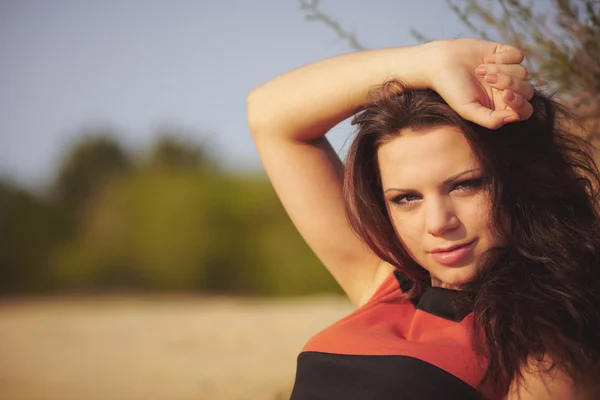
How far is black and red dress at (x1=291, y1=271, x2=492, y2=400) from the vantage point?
1659 mm

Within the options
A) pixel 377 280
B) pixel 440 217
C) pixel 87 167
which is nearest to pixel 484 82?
pixel 440 217

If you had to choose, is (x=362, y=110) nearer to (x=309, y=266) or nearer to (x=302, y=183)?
(x=302, y=183)

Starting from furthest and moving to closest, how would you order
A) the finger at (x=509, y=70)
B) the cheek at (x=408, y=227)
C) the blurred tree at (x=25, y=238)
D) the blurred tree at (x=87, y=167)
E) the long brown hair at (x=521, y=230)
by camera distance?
the blurred tree at (x=87, y=167), the blurred tree at (x=25, y=238), the cheek at (x=408, y=227), the finger at (x=509, y=70), the long brown hair at (x=521, y=230)

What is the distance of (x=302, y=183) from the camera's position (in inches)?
90.6

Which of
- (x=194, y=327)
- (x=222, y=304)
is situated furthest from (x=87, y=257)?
(x=194, y=327)

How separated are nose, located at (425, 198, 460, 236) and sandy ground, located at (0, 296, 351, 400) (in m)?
2.74

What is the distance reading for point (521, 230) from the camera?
1808 millimetres

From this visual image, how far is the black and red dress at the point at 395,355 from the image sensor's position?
166 centimetres

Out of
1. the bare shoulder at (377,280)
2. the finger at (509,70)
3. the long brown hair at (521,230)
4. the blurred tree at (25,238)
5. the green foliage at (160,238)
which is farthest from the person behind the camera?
the blurred tree at (25,238)

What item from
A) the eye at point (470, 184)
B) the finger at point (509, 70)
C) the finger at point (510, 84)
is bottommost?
the eye at point (470, 184)

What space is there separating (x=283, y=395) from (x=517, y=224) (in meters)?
2.80

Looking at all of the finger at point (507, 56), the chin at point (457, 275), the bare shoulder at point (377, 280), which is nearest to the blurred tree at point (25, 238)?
the bare shoulder at point (377, 280)

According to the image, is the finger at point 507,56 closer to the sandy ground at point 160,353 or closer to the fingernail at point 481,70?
the fingernail at point 481,70

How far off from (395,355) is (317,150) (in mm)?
835
